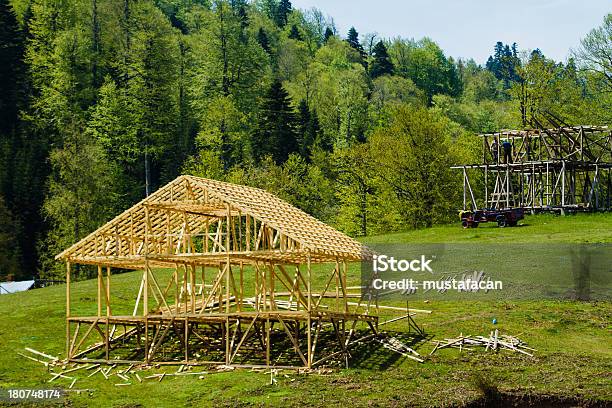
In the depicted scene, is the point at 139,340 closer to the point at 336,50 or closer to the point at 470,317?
the point at 470,317

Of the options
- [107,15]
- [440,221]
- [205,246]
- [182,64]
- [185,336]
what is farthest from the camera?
[182,64]

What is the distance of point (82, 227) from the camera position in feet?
221

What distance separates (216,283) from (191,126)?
2508 inches

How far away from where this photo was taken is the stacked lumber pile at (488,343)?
30.8m

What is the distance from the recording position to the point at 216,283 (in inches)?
1342

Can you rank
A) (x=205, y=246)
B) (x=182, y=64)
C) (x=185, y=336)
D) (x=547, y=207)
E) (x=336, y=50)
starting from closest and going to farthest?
(x=185, y=336) < (x=205, y=246) < (x=547, y=207) < (x=182, y=64) < (x=336, y=50)

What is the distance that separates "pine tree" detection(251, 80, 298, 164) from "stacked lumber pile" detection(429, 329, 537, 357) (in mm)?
56075

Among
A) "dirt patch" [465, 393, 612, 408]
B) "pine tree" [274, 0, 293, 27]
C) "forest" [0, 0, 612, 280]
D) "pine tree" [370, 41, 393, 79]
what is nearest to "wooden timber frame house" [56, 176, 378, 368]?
"dirt patch" [465, 393, 612, 408]

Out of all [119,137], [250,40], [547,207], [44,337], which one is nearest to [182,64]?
[250,40]

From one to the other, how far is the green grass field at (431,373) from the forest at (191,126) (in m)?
29.2

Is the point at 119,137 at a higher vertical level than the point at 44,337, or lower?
higher

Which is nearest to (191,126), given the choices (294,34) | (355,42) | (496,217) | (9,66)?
(9,66)

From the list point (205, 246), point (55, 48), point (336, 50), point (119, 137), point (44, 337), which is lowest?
point (44, 337)

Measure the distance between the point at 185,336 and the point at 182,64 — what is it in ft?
256
